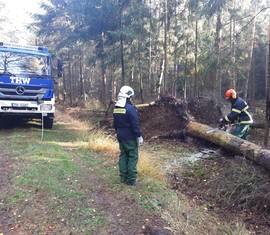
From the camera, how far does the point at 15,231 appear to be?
3834mm

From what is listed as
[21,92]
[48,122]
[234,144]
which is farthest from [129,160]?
[48,122]

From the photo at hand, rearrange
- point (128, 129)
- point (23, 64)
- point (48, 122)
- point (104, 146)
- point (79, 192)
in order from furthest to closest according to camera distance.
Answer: point (48, 122) < point (23, 64) < point (104, 146) < point (128, 129) < point (79, 192)

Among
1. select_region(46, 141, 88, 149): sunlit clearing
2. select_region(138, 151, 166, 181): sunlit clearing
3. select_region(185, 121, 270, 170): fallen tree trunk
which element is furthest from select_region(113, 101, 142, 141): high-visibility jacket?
select_region(46, 141, 88, 149): sunlit clearing

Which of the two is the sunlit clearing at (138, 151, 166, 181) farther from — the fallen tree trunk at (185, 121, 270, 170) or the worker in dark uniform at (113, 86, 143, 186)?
the fallen tree trunk at (185, 121, 270, 170)

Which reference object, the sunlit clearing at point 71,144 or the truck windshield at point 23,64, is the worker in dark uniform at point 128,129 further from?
the truck windshield at point 23,64

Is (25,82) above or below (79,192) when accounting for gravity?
above

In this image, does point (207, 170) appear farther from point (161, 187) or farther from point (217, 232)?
point (217, 232)

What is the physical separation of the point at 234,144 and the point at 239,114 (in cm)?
140

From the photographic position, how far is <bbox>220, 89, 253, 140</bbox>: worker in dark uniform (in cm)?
862

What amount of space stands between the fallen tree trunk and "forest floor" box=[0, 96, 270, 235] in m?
0.22

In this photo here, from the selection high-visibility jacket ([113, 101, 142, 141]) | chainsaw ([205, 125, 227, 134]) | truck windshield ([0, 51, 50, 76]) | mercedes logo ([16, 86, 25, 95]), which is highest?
truck windshield ([0, 51, 50, 76])

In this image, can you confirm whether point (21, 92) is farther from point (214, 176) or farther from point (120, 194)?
point (214, 176)

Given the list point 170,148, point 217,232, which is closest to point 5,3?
point 170,148

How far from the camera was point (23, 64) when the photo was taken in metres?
10.5
